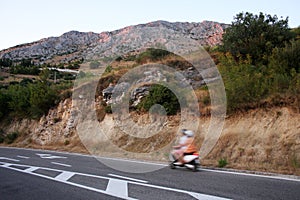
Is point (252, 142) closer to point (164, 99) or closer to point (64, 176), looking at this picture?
point (164, 99)

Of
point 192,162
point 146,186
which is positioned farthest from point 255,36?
point 146,186

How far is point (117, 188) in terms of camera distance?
6.62m

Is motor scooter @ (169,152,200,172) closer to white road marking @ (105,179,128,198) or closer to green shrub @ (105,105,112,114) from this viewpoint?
white road marking @ (105,179,128,198)

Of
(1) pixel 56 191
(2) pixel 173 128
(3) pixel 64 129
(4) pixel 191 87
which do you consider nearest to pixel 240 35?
(4) pixel 191 87

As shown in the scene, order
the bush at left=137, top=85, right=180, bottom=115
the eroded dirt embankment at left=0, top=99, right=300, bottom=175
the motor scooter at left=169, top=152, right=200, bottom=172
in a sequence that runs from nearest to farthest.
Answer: the motor scooter at left=169, top=152, right=200, bottom=172
the eroded dirt embankment at left=0, top=99, right=300, bottom=175
the bush at left=137, top=85, right=180, bottom=115

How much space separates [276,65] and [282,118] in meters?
3.73

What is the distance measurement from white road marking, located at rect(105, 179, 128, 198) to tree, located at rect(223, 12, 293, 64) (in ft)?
42.8

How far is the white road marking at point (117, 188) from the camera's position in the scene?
5991 mm

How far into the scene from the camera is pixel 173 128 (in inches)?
650

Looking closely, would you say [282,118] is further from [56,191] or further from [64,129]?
[64,129]

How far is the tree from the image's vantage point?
1830 cm

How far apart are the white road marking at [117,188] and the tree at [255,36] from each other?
42.8 ft

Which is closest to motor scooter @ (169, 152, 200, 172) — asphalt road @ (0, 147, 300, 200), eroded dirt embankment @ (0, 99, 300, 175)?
asphalt road @ (0, 147, 300, 200)

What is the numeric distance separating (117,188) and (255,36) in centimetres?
1632
